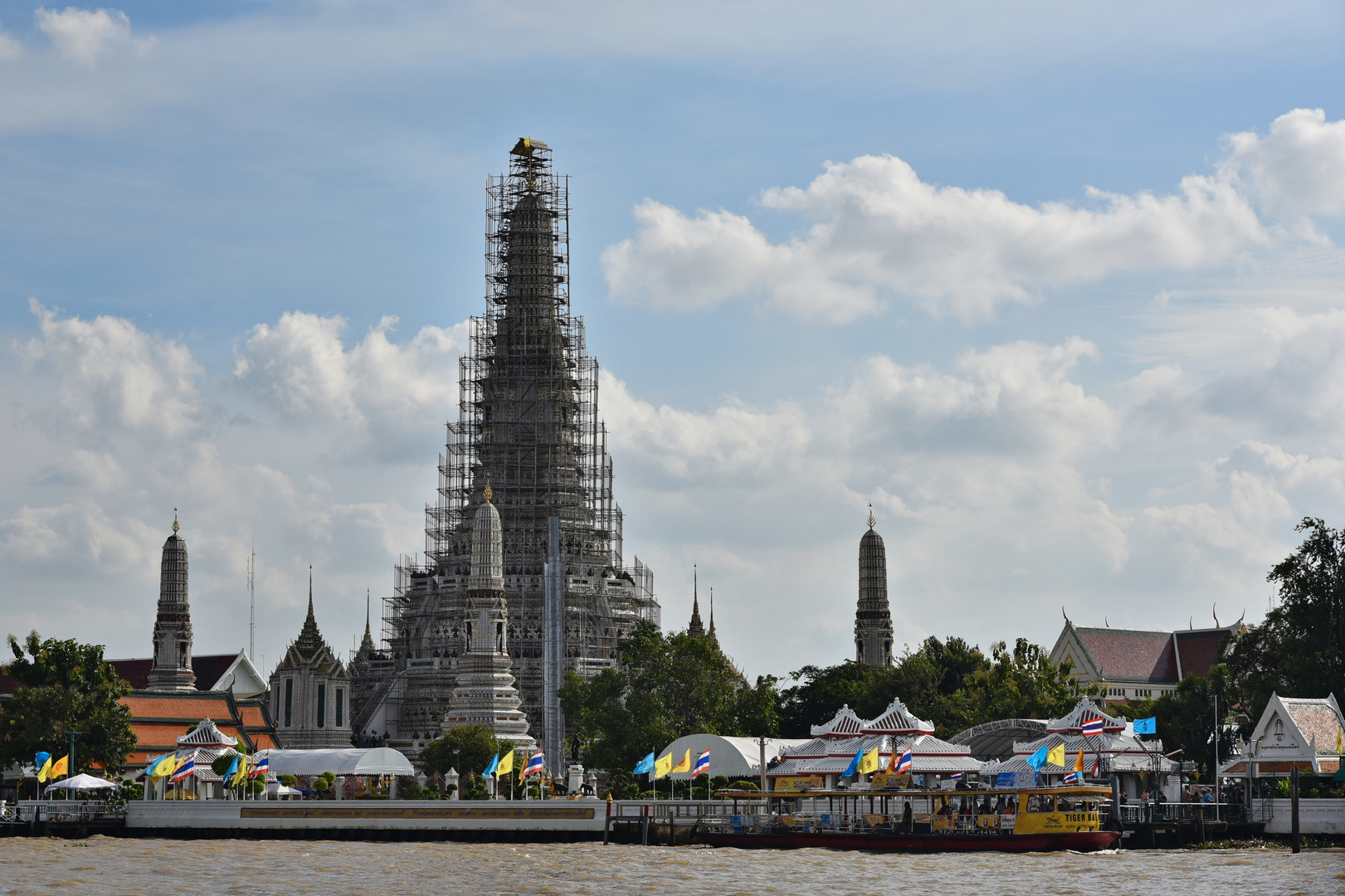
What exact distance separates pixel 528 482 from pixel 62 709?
40816mm

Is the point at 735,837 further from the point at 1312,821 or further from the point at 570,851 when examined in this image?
the point at 1312,821

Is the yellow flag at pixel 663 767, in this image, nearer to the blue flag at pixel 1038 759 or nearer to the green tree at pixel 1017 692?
the blue flag at pixel 1038 759

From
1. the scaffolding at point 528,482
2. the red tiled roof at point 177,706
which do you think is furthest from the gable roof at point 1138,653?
the red tiled roof at point 177,706

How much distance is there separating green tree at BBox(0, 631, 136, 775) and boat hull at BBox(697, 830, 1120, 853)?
2932 cm

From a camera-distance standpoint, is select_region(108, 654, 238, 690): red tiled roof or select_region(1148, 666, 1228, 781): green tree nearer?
select_region(1148, 666, 1228, 781): green tree

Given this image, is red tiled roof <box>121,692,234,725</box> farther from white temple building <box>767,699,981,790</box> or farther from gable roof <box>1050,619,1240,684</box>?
gable roof <box>1050,619,1240,684</box>

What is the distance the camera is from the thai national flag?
7681cm

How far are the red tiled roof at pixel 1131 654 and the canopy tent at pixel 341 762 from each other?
58.7 metres

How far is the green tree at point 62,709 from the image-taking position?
79562 mm

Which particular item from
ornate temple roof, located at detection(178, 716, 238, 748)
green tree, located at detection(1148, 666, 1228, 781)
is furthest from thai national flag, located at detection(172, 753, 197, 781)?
green tree, located at detection(1148, 666, 1228, 781)

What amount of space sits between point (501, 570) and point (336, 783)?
77.7 feet

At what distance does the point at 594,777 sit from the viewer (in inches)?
3556

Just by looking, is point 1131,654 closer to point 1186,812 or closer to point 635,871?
point 1186,812

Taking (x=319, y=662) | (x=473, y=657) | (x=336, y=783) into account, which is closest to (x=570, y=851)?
(x=336, y=783)
